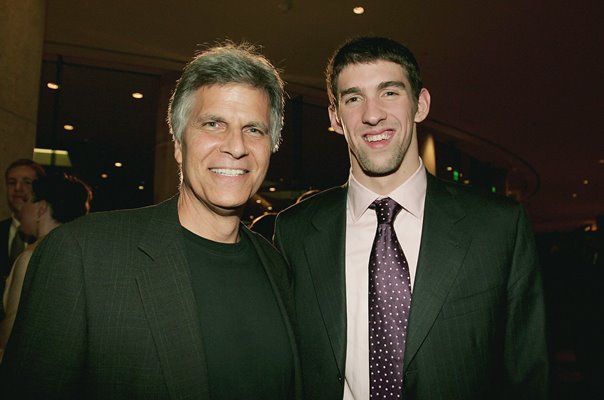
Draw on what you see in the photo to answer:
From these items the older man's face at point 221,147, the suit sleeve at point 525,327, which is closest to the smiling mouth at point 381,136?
the older man's face at point 221,147

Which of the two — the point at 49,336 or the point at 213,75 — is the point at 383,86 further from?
the point at 49,336

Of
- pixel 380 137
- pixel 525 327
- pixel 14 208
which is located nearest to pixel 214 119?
pixel 380 137

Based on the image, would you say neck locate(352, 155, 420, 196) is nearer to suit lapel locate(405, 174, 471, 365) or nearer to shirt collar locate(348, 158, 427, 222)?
shirt collar locate(348, 158, 427, 222)

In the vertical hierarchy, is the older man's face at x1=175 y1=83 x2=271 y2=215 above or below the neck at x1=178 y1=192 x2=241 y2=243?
above

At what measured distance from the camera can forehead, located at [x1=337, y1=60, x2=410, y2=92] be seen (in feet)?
6.03

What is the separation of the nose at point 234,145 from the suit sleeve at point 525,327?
1070 millimetres

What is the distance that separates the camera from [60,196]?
2.83 m

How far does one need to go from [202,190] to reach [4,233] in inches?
119

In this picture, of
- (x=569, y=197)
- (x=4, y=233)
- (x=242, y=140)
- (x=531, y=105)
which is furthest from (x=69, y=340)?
(x=569, y=197)

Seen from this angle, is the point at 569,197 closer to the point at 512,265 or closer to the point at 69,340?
the point at 512,265

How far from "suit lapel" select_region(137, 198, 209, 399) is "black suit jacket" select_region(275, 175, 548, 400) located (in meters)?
0.54

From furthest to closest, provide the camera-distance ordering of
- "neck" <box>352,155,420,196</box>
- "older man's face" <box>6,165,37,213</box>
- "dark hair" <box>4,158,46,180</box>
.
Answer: "dark hair" <box>4,158,46,180</box>, "older man's face" <box>6,165,37,213</box>, "neck" <box>352,155,420,196</box>

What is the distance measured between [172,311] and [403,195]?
991 millimetres

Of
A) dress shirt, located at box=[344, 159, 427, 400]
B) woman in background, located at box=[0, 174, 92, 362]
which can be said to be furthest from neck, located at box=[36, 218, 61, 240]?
dress shirt, located at box=[344, 159, 427, 400]
